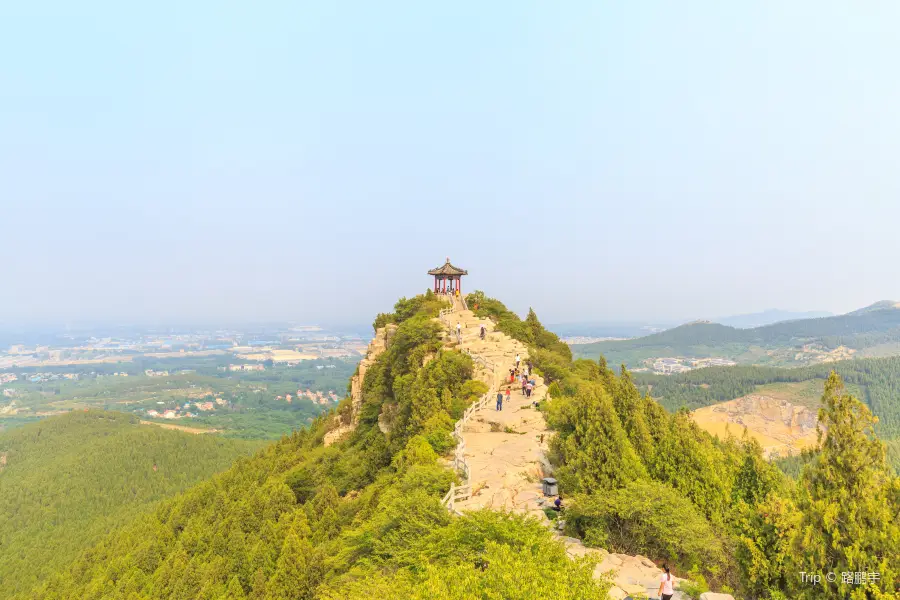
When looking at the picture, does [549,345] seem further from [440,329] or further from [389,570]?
[389,570]

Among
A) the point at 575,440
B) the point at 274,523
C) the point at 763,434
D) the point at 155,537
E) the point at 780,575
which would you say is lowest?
the point at 763,434

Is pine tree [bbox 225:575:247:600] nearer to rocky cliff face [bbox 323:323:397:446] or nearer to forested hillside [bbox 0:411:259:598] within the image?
rocky cliff face [bbox 323:323:397:446]

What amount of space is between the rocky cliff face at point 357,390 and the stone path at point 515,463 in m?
13.0

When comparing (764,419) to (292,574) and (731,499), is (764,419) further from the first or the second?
(292,574)

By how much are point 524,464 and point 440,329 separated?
1971cm

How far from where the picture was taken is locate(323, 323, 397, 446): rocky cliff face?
1522 inches

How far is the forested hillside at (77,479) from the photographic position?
59.5 metres

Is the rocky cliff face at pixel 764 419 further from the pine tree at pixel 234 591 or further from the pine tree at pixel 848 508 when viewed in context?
the pine tree at pixel 848 508

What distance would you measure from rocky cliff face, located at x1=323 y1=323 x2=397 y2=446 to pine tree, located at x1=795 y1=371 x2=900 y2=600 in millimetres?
33332

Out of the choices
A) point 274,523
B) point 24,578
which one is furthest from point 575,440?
point 24,578

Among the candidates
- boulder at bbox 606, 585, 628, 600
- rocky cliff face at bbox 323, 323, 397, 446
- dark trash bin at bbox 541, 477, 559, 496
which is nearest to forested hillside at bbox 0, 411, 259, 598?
rocky cliff face at bbox 323, 323, 397, 446

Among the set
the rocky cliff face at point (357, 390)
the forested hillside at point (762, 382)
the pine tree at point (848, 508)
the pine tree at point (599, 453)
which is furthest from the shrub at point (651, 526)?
the forested hillside at point (762, 382)

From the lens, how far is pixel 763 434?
125 metres

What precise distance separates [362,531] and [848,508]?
10.6 m
